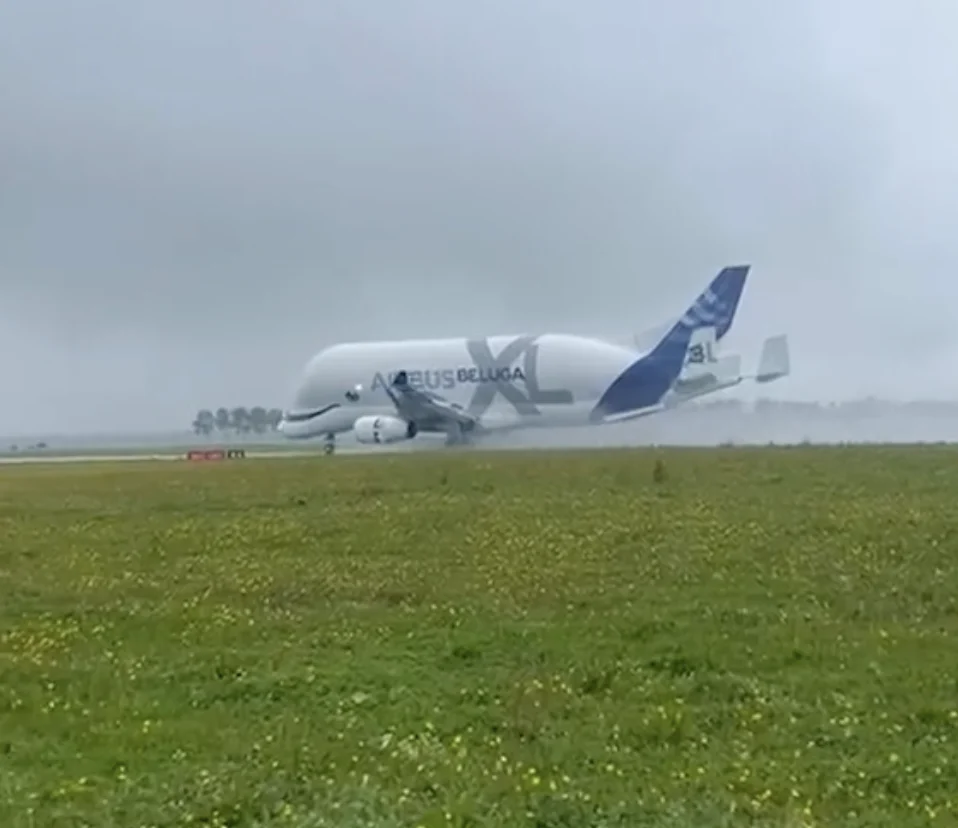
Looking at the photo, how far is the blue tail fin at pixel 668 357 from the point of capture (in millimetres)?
66500

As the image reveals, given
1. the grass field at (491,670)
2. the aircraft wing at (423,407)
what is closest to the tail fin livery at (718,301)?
the aircraft wing at (423,407)

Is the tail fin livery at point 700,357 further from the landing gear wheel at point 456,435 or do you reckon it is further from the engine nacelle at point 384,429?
the engine nacelle at point 384,429

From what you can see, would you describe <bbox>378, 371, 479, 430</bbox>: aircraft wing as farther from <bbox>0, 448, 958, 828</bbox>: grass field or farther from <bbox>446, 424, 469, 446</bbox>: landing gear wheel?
<bbox>0, 448, 958, 828</bbox>: grass field

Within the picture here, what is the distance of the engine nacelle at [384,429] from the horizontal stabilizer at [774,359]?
64.6 feet

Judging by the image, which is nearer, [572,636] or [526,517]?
[572,636]

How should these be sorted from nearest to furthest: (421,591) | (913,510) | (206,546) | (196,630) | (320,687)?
(320,687), (196,630), (421,591), (206,546), (913,510)

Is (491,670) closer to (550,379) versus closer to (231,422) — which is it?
(550,379)

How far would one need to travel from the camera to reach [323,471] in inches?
1443

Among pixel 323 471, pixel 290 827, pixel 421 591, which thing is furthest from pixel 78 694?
pixel 323 471

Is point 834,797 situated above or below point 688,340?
below

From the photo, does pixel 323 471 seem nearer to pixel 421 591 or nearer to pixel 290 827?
pixel 421 591

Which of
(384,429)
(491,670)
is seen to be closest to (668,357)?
(384,429)

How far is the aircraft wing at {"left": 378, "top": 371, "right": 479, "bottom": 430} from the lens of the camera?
2584 inches

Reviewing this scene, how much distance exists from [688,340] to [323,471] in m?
34.4
